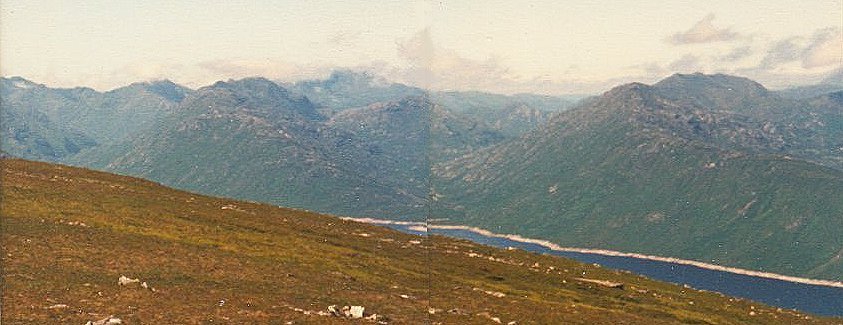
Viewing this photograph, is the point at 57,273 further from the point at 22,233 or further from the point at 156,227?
the point at 156,227

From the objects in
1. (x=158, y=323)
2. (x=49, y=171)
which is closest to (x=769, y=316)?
(x=158, y=323)

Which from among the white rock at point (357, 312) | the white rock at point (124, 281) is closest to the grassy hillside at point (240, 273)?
the white rock at point (124, 281)

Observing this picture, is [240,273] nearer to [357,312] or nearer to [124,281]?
[124,281]

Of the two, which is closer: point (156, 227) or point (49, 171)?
point (156, 227)

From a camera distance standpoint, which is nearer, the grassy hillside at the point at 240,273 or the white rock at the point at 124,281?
the grassy hillside at the point at 240,273

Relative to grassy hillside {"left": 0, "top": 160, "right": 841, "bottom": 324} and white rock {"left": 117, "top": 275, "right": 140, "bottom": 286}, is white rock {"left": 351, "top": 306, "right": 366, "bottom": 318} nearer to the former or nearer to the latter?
grassy hillside {"left": 0, "top": 160, "right": 841, "bottom": 324}

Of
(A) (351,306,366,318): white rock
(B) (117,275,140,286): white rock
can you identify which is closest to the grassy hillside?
(B) (117,275,140,286): white rock

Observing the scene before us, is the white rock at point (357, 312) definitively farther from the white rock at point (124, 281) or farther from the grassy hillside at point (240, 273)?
the white rock at point (124, 281)

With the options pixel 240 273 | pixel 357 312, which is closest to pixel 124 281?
pixel 240 273
